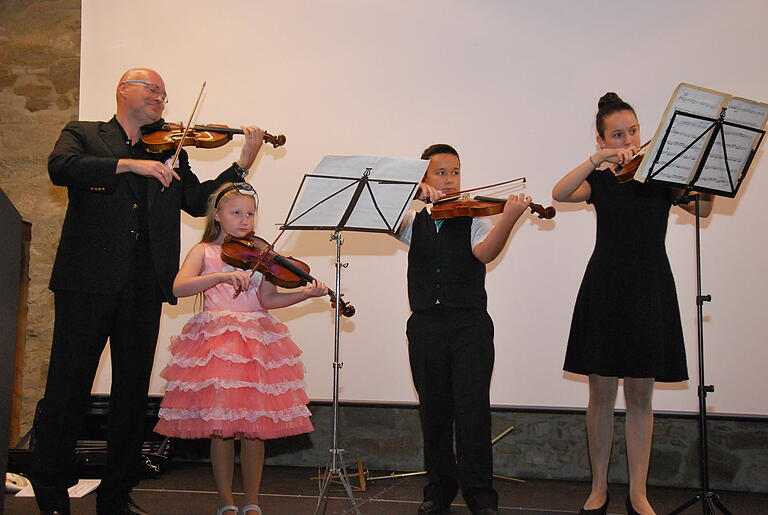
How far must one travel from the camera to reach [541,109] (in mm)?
4227

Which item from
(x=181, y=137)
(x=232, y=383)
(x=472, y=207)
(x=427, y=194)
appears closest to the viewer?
(x=232, y=383)

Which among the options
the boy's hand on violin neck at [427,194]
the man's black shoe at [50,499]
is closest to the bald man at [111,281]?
the man's black shoe at [50,499]

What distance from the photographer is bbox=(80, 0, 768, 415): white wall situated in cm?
400

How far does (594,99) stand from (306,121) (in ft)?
5.60

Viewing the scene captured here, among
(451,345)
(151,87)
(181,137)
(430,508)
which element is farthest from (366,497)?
(151,87)

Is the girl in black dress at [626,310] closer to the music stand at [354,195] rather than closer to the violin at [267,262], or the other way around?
the music stand at [354,195]

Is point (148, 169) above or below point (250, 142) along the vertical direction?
below

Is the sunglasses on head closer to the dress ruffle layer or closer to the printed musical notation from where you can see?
the dress ruffle layer

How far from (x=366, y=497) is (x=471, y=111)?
2.24 metres

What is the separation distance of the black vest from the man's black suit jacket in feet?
3.49

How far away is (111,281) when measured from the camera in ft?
9.61

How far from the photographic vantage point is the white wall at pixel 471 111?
4.00 metres

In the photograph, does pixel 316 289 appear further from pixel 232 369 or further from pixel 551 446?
pixel 551 446

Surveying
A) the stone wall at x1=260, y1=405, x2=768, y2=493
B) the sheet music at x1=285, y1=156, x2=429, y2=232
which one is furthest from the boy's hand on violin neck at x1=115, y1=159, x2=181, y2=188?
the stone wall at x1=260, y1=405, x2=768, y2=493
